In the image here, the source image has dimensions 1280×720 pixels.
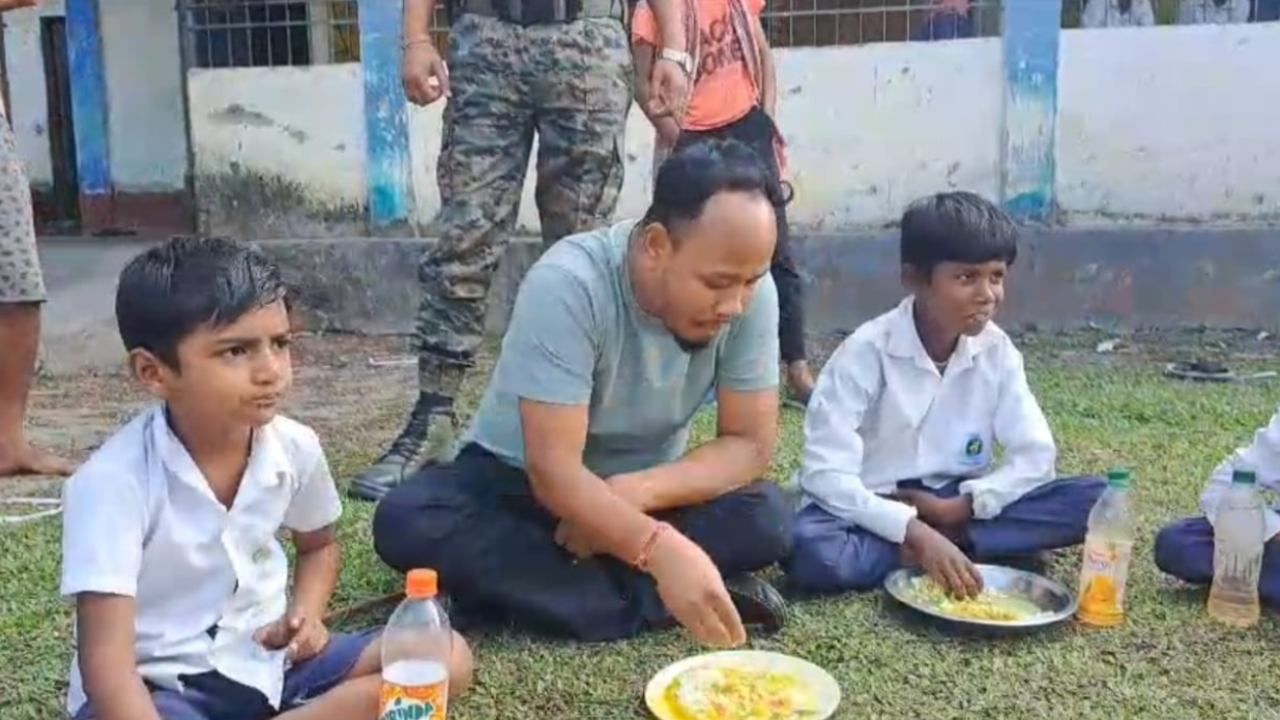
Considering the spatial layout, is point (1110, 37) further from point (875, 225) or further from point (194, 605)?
point (194, 605)

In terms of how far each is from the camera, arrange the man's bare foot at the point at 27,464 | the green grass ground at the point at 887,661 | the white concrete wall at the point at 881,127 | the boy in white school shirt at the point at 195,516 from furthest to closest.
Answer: the white concrete wall at the point at 881,127 < the man's bare foot at the point at 27,464 < the green grass ground at the point at 887,661 < the boy in white school shirt at the point at 195,516

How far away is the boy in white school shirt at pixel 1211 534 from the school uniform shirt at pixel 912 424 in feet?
0.99

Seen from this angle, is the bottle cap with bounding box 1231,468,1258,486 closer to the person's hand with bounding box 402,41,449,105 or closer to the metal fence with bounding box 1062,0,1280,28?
the person's hand with bounding box 402,41,449,105

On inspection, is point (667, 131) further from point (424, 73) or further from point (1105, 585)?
point (1105, 585)

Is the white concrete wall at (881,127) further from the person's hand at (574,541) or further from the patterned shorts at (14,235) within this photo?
the person's hand at (574,541)

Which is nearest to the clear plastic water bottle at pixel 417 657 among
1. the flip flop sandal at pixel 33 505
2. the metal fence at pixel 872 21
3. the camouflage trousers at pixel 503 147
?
the camouflage trousers at pixel 503 147

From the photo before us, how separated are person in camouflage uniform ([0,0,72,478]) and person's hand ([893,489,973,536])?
2335mm

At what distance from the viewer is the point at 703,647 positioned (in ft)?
8.68

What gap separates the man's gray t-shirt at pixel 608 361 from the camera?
8.06 feet

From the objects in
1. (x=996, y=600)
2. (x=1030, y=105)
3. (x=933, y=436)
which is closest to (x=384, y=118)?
(x=1030, y=105)

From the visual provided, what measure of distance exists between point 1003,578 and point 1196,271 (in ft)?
13.1

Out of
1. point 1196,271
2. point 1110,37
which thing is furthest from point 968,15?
point 1196,271

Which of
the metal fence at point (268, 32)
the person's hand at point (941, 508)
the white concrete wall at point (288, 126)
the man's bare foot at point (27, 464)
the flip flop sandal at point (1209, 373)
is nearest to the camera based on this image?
the person's hand at point (941, 508)

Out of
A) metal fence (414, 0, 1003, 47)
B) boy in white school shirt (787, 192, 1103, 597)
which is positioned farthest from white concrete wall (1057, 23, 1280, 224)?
boy in white school shirt (787, 192, 1103, 597)
